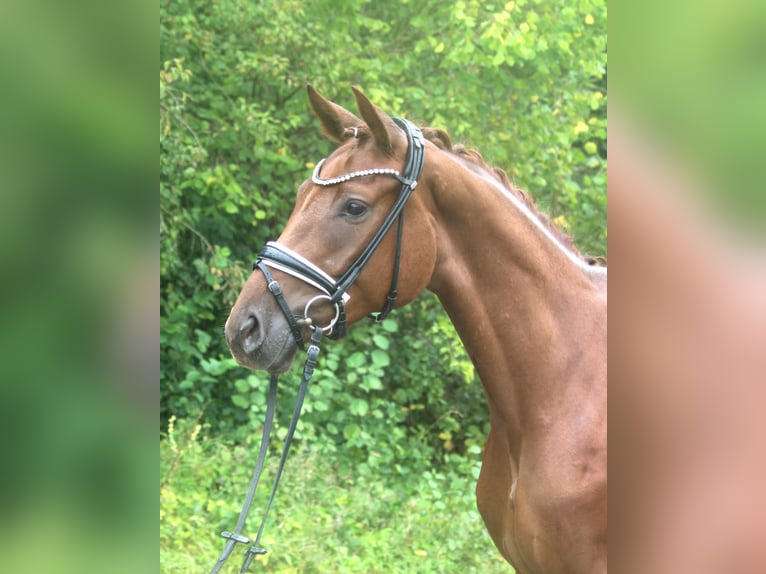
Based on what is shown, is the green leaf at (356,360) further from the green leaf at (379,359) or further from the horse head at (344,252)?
the horse head at (344,252)

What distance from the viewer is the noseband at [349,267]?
224 centimetres

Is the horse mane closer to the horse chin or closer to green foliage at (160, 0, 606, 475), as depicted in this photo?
the horse chin

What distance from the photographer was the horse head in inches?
88.6

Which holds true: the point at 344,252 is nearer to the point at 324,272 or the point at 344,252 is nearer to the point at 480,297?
the point at 324,272

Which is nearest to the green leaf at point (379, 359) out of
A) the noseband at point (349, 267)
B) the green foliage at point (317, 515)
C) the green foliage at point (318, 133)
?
the green foliage at point (318, 133)

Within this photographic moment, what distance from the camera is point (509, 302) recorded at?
92.6 inches

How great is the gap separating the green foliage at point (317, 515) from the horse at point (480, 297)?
2.40 metres

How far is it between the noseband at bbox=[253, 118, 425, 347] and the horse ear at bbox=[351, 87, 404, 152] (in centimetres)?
4
